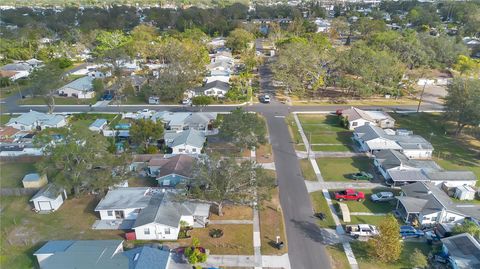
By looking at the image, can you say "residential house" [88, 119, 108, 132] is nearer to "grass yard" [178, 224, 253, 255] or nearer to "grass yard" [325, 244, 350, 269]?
"grass yard" [178, 224, 253, 255]

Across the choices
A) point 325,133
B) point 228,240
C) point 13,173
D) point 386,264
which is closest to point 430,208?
point 386,264

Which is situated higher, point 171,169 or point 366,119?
point 366,119

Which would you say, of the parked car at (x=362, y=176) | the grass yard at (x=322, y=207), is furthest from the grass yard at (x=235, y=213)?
the parked car at (x=362, y=176)

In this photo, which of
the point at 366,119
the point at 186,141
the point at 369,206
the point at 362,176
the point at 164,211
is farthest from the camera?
the point at 366,119

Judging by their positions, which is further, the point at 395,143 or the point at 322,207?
the point at 395,143

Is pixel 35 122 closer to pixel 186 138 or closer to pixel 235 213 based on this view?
pixel 186 138

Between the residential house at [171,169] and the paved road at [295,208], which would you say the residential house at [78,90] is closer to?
the residential house at [171,169]

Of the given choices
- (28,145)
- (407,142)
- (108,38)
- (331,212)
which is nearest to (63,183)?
(28,145)

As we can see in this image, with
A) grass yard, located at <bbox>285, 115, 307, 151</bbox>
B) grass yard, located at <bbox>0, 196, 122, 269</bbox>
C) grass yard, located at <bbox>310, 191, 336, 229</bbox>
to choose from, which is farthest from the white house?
grass yard, located at <bbox>285, 115, 307, 151</bbox>
